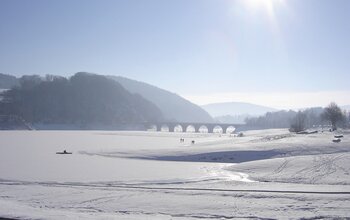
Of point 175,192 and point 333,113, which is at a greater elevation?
point 333,113

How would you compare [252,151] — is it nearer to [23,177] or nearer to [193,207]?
[23,177]

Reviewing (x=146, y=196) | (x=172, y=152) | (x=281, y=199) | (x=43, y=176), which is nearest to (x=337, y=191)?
(x=281, y=199)

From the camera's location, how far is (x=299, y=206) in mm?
18141

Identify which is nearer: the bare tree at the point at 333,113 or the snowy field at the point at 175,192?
the snowy field at the point at 175,192

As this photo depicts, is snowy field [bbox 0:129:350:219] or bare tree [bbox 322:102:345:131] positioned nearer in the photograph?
snowy field [bbox 0:129:350:219]

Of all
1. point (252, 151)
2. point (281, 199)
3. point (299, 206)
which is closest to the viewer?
point (299, 206)

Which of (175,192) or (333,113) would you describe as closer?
(175,192)

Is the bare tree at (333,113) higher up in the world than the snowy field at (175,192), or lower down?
higher up

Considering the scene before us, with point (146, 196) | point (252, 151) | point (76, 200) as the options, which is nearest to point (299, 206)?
point (146, 196)

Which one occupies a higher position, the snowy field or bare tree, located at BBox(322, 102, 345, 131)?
bare tree, located at BBox(322, 102, 345, 131)

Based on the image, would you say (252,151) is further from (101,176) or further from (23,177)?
(23,177)

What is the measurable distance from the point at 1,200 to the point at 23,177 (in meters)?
10.8

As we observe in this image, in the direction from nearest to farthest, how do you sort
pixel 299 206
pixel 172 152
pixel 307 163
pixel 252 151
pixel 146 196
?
pixel 299 206 < pixel 146 196 < pixel 307 163 < pixel 252 151 < pixel 172 152

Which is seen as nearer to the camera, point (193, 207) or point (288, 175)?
point (193, 207)
